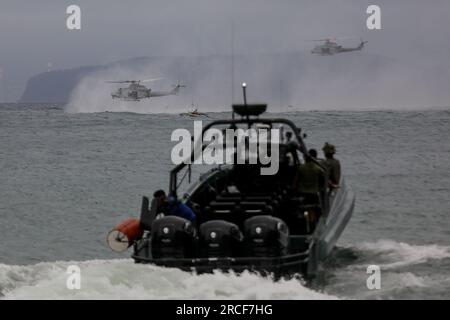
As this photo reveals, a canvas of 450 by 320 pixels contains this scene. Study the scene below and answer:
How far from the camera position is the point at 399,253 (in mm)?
20250

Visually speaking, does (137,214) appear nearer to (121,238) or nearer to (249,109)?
(249,109)

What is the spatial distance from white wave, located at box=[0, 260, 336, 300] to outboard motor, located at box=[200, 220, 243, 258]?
0.61 metres

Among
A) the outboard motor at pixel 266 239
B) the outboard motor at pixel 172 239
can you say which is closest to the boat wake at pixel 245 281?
the outboard motor at pixel 172 239

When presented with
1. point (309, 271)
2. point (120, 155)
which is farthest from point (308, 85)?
point (309, 271)

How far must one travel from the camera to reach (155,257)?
48.8 ft

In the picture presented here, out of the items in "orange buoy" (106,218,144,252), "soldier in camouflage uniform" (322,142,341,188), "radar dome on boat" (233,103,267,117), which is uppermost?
"radar dome on boat" (233,103,267,117)

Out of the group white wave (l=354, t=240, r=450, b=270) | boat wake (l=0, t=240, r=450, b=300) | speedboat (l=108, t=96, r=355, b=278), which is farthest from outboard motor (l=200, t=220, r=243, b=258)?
white wave (l=354, t=240, r=450, b=270)

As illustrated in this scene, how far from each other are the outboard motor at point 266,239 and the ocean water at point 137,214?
575 millimetres

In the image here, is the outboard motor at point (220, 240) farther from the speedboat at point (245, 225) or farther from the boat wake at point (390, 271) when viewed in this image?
the boat wake at point (390, 271)

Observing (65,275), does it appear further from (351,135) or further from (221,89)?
(221,89)

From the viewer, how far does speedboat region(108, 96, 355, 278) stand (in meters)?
14.8

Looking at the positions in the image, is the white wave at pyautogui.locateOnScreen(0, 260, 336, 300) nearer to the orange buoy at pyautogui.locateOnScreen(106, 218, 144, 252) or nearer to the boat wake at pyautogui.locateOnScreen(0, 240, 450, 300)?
the boat wake at pyautogui.locateOnScreen(0, 240, 450, 300)

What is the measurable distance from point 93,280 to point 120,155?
4115cm

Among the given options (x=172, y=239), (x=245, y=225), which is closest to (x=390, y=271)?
(x=245, y=225)
